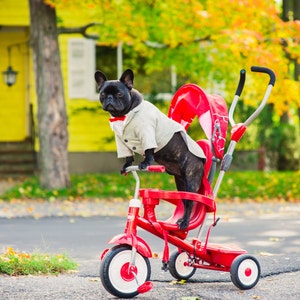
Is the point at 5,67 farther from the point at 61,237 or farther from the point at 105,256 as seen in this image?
the point at 105,256

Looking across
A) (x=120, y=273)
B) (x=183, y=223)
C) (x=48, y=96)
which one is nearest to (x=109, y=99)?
(x=183, y=223)

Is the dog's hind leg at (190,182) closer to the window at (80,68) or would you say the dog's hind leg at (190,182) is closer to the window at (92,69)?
the window at (92,69)

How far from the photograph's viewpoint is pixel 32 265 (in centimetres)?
778

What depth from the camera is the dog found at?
6449mm

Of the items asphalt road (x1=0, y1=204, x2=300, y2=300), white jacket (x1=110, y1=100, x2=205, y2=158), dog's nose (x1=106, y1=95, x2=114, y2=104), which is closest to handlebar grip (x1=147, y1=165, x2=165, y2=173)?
white jacket (x1=110, y1=100, x2=205, y2=158)

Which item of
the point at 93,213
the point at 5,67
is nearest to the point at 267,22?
the point at 93,213

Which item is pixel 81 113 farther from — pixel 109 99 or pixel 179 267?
pixel 109 99

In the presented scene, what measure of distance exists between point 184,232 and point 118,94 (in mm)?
1284

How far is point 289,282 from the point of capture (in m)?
7.35

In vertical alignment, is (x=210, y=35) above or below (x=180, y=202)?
above

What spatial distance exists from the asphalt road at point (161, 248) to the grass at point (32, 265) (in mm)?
171

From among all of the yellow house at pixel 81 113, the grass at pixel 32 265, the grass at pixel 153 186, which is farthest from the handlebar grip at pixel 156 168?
the yellow house at pixel 81 113

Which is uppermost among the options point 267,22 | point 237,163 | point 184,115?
point 267,22

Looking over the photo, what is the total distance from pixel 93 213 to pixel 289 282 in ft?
23.8
